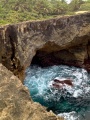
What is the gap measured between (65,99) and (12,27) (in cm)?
367

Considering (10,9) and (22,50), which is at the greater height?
(10,9)

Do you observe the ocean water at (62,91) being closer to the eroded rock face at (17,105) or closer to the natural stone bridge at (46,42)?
the natural stone bridge at (46,42)

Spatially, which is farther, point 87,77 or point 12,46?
point 87,77

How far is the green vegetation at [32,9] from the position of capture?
1143cm

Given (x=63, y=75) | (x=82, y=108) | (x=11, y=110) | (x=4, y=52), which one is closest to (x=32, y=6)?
(x=63, y=75)

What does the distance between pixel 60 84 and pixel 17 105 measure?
820cm

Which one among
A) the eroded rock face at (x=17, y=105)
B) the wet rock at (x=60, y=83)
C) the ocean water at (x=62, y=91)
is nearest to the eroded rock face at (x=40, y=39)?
the ocean water at (x=62, y=91)

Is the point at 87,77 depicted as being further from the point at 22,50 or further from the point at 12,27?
the point at 12,27

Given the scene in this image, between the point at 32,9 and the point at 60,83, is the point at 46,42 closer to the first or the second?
the point at 60,83

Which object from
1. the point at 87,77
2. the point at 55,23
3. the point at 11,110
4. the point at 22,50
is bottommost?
the point at 87,77

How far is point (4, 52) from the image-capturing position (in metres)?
8.89

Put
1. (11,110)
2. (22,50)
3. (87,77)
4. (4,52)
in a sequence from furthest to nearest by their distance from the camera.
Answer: (87,77), (22,50), (4,52), (11,110)

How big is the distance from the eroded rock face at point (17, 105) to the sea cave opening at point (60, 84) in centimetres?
536

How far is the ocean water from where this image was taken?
9135mm
